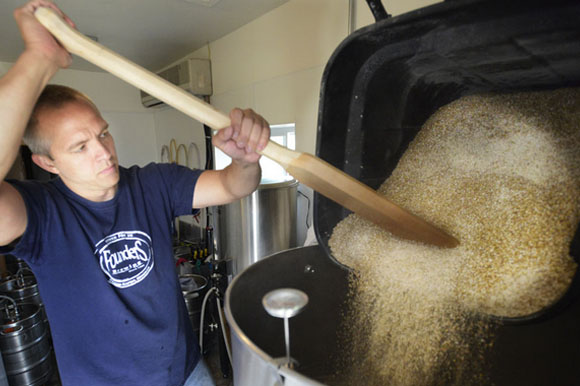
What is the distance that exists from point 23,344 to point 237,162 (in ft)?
6.49

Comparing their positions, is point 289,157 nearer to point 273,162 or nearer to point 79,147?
point 79,147

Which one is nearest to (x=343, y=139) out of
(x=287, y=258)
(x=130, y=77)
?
(x=287, y=258)

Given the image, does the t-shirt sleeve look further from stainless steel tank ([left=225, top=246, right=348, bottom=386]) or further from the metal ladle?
the metal ladle

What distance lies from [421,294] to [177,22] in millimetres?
2451

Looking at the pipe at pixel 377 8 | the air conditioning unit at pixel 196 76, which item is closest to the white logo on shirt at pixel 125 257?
the pipe at pixel 377 8

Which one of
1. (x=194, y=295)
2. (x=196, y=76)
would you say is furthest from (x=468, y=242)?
(x=196, y=76)

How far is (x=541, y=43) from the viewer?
0.44m

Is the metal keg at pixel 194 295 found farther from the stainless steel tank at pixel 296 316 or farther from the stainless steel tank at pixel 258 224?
the stainless steel tank at pixel 296 316

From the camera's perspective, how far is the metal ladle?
0.48 meters

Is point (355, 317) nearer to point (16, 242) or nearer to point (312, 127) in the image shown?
point (16, 242)

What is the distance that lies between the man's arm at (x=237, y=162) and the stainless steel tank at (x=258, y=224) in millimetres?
637

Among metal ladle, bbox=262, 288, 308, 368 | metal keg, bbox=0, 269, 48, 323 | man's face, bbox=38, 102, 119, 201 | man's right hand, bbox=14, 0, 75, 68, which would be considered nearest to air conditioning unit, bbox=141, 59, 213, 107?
metal keg, bbox=0, 269, 48, 323

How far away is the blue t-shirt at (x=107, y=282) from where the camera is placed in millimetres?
749

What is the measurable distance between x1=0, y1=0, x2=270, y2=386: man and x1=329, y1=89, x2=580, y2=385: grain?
0.41 metres
